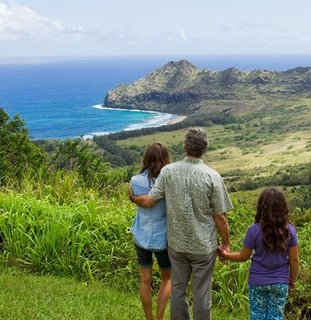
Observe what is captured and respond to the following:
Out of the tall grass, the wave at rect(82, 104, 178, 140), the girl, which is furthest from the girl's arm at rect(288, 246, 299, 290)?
the wave at rect(82, 104, 178, 140)

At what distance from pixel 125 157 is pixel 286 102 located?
299 feet

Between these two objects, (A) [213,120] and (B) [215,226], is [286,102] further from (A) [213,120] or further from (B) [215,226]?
(B) [215,226]

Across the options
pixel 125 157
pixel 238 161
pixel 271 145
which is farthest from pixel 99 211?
pixel 271 145

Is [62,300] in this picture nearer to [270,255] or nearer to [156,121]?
[270,255]

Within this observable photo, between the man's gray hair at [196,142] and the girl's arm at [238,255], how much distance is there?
0.72m

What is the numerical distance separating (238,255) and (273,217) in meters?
0.45

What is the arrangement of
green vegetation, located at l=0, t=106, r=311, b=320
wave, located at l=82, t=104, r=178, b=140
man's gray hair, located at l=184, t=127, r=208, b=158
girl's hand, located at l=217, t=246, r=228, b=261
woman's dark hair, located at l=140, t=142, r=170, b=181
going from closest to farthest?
1. man's gray hair, located at l=184, t=127, r=208, b=158
2. girl's hand, located at l=217, t=246, r=228, b=261
3. woman's dark hair, located at l=140, t=142, r=170, b=181
4. green vegetation, located at l=0, t=106, r=311, b=320
5. wave, located at l=82, t=104, r=178, b=140

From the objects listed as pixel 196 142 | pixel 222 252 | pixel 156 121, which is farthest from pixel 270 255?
pixel 156 121

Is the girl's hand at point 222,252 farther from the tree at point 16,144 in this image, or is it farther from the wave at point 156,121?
the wave at point 156,121

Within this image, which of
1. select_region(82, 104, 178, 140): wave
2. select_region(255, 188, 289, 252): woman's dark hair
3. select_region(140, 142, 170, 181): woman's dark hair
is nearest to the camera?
select_region(255, 188, 289, 252): woman's dark hair

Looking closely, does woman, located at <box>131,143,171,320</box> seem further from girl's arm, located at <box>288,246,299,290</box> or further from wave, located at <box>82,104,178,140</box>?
wave, located at <box>82,104,178,140</box>

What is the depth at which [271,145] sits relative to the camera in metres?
123

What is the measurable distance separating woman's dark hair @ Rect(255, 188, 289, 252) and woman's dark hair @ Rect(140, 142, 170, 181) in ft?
2.72

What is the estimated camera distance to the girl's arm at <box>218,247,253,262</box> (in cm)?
362
